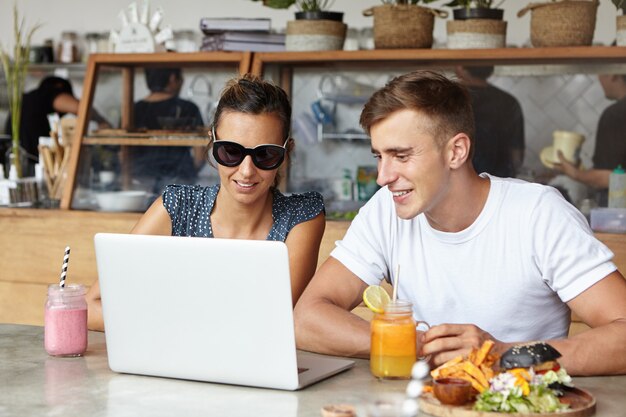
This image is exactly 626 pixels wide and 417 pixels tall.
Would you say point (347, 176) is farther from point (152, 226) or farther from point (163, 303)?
point (163, 303)

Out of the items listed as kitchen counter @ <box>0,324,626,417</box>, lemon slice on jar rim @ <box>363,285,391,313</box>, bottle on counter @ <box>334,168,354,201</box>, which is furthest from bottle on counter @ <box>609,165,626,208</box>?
lemon slice on jar rim @ <box>363,285,391,313</box>

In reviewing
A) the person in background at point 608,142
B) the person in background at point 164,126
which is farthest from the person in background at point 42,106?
the person in background at point 608,142

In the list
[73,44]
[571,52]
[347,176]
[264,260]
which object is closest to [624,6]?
[571,52]

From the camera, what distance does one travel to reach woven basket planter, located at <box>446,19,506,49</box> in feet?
12.4

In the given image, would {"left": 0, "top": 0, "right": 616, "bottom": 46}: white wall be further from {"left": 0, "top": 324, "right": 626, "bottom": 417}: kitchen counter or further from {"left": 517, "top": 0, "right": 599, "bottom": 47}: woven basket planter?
{"left": 0, "top": 324, "right": 626, "bottom": 417}: kitchen counter

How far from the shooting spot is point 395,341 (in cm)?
181

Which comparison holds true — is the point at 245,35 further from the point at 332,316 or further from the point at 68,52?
the point at 332,316

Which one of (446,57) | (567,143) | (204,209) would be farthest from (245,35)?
(204,209)

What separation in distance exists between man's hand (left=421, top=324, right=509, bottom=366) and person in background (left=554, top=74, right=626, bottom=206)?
6.56ft

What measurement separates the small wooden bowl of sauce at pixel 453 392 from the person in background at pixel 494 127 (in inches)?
90.4

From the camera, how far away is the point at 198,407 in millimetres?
1647

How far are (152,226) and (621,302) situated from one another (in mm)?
1241

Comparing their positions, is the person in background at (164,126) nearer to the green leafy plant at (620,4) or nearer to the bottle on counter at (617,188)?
the bottle on counter at (617,188)

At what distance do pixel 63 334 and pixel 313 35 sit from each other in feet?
7.39
